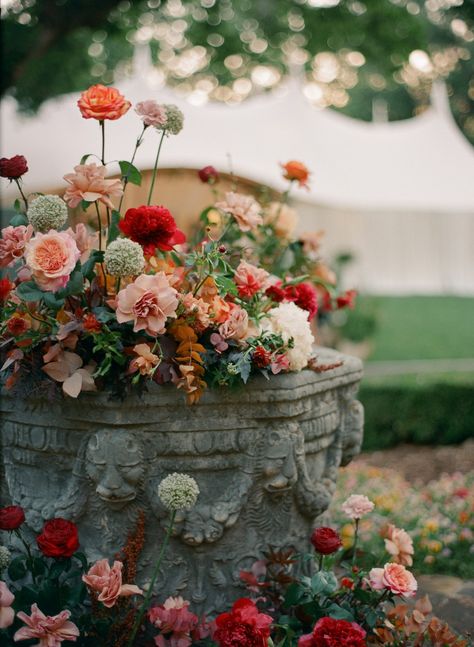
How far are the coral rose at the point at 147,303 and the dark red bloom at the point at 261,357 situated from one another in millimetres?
296

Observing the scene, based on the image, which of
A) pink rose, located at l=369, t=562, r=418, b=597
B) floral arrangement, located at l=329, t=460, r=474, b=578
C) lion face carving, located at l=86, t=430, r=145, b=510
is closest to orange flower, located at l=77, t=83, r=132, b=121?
lion face carving, located at l=86, t=430, r=145, b=510

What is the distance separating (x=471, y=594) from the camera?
2.93 m

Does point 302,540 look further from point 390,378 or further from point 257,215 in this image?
point 390,378

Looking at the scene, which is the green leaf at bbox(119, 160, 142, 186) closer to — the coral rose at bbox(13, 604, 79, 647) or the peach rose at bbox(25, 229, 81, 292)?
the peach rose at bbox(25, 229, 81, 292)

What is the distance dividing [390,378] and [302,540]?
13.1 feet

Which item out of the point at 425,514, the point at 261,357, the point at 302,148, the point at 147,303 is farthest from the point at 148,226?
the point at 302,148

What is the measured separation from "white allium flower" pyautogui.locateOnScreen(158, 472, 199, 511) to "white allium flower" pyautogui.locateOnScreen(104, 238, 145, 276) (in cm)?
57

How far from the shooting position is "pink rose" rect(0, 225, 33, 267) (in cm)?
212

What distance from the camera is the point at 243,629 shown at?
77.2 inches

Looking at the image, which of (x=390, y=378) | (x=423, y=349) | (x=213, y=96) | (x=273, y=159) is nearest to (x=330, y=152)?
(x=273, y=159)

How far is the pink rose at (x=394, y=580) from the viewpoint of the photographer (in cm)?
211

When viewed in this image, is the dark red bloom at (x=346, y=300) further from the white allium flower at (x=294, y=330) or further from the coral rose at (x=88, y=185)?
the coral rose at (x=88, y=185)

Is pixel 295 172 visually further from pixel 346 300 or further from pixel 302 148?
pixel 302 148

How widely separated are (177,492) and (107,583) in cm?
35
